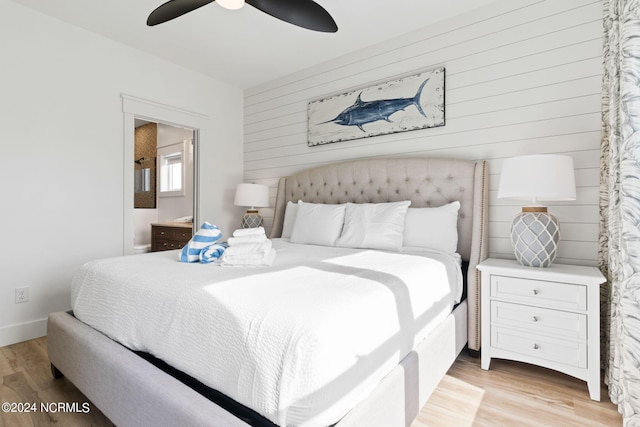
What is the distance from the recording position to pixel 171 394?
3.50 feet

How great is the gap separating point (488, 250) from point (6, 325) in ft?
12.1

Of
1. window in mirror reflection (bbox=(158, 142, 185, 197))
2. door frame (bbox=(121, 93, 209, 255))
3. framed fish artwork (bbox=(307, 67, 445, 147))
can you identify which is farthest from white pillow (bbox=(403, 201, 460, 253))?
window in mirror reflection (bbox=(158, 142, 185, 197))

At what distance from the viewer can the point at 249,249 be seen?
1.79m

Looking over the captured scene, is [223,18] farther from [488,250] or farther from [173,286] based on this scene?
[488,250]

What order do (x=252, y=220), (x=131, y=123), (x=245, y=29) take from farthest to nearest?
(x=252, y=220), (x=131, y=123), (x=245, y=29)

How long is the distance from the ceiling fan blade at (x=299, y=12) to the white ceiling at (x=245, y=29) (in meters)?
0.52

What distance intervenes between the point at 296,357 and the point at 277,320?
13cm

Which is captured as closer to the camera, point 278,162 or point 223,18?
point 223,18

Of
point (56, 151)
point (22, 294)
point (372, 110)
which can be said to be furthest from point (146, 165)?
point (372, 110)

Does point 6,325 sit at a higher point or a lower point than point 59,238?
lower

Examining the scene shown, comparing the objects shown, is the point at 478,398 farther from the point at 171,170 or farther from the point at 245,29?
the point at 171,170

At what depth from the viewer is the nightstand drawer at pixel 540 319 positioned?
5.81ft

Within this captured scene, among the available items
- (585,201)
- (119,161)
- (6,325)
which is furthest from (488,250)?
(6,325)

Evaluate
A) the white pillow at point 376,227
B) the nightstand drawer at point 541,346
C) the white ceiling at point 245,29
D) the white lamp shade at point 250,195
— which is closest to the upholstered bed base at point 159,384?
the nightstand drawer at point 541,346
